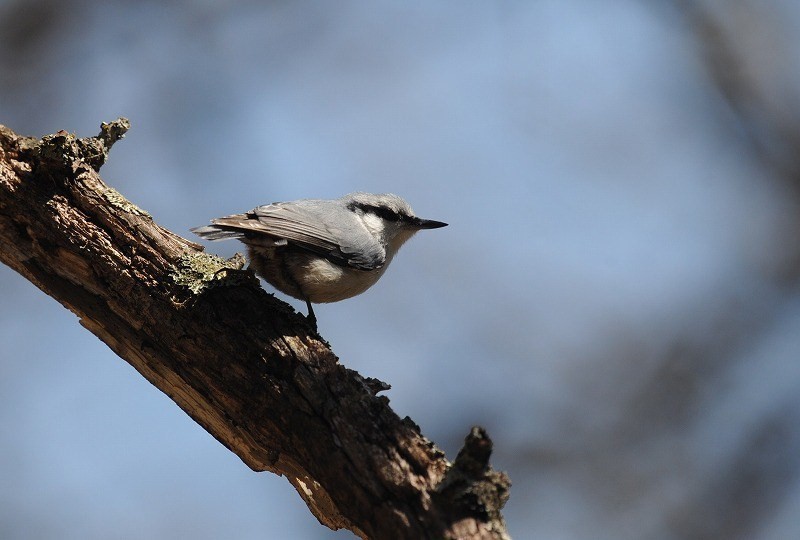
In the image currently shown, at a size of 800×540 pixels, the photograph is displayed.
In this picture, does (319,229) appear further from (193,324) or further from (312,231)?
(193,324)

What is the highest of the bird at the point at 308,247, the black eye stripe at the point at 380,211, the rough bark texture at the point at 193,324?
the black eye stripe at the point at 380,211

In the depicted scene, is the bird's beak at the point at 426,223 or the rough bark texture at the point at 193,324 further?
the bird's beak at the point at 426,223

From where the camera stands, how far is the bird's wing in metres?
3.33

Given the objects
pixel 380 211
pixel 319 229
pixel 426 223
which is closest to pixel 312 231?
pixel 319 229

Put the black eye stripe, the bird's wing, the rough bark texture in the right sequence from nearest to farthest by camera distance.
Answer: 1. the rough bark texture
2. the bird's wing
3. the black eye stripe

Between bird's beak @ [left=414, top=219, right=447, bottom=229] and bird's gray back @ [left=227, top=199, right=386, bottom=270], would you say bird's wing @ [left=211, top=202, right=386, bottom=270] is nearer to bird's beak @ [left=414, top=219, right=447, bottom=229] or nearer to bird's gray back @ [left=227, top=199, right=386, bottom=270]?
bird's gray back @ [left=227, top=199, right=386, bottom=270]

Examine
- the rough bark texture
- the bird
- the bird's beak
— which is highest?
the bird's beak

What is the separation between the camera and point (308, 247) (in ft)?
11.5

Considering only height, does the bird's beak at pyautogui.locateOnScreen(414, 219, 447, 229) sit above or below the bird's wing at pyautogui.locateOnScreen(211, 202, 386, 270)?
above

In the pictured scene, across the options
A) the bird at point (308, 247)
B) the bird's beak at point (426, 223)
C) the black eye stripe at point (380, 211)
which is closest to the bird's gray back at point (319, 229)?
the bird at point (308, 247)

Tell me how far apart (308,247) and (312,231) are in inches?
3.2

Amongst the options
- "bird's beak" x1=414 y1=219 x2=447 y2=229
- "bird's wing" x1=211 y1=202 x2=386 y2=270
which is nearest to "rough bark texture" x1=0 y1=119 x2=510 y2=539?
"bird's wing" x1=211 y1=202 x2=386 y2=270

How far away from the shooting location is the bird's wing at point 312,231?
3334 millimetres

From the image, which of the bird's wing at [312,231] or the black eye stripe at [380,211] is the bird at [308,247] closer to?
the bird's wing at [312,231]
